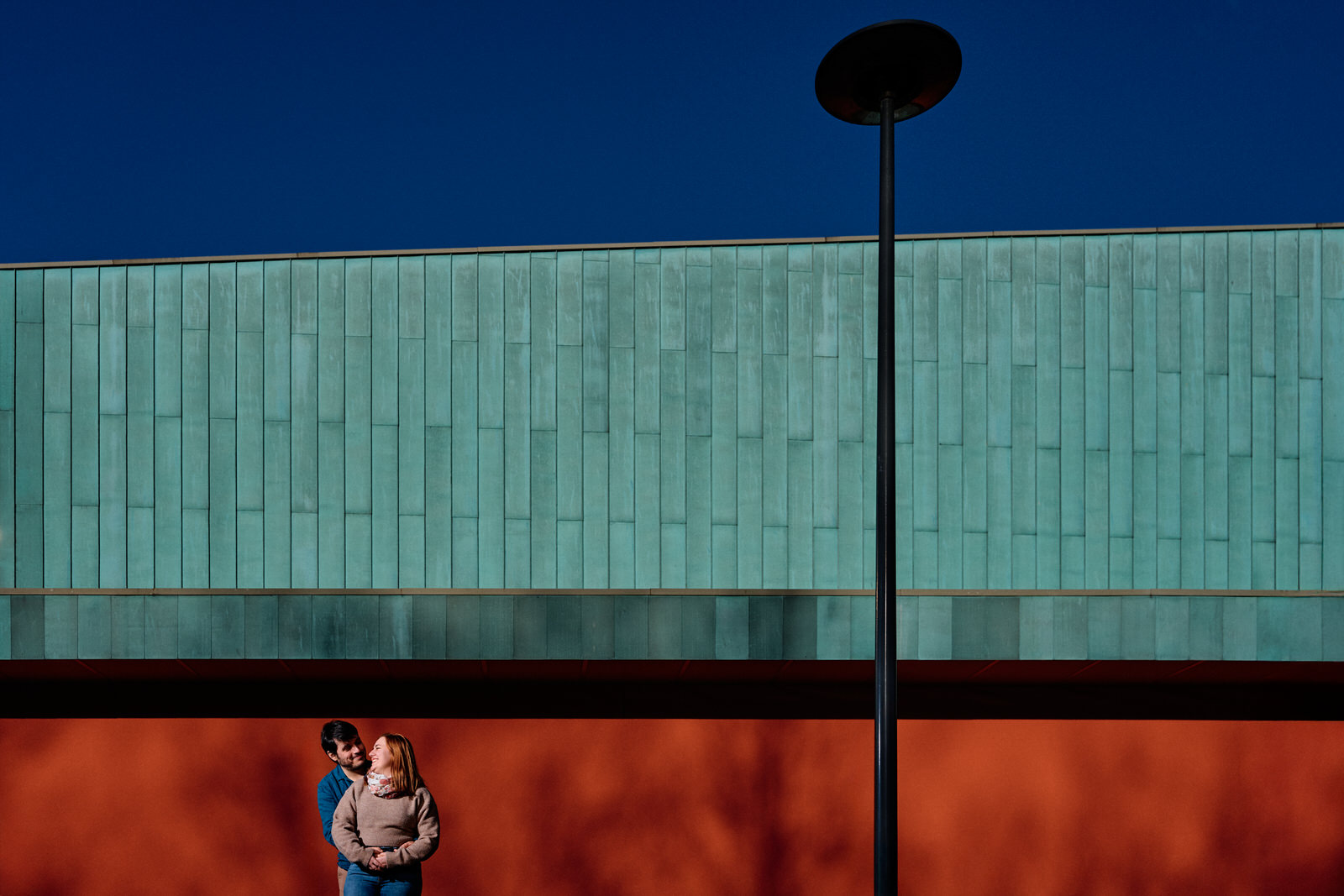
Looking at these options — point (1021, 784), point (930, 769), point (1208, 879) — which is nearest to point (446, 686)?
point (930, 769)

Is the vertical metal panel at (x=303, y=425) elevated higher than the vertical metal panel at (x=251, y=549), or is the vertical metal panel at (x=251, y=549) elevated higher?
the vertical metal panel at (x=303, y=425)

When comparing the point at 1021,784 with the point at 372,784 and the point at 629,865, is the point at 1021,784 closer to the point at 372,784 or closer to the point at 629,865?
the point at 629,865

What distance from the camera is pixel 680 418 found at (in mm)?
9078

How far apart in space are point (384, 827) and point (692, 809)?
3.64 metres

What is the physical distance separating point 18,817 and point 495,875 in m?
4.88

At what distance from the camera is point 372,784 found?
18.4ft

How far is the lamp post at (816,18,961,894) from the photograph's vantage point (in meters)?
4.93

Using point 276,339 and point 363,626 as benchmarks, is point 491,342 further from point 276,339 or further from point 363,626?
point 363,626

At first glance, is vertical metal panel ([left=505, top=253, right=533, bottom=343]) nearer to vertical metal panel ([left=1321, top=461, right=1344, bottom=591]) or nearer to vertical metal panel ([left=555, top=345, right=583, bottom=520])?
vertical metal panel ([left=555, top=345, right=583, bottom=520])

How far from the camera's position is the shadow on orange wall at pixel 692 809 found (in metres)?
8.10

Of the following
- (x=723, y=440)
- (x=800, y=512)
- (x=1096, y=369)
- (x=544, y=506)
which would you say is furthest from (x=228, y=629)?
(x=1096, y=369)

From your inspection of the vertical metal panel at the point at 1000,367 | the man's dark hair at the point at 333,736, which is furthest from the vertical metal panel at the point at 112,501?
the vertical metal panel at the point at 1000,367

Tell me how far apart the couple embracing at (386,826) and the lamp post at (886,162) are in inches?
121

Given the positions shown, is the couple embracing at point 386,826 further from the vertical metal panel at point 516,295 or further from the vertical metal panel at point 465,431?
the vertical metal panel at point 516,295
